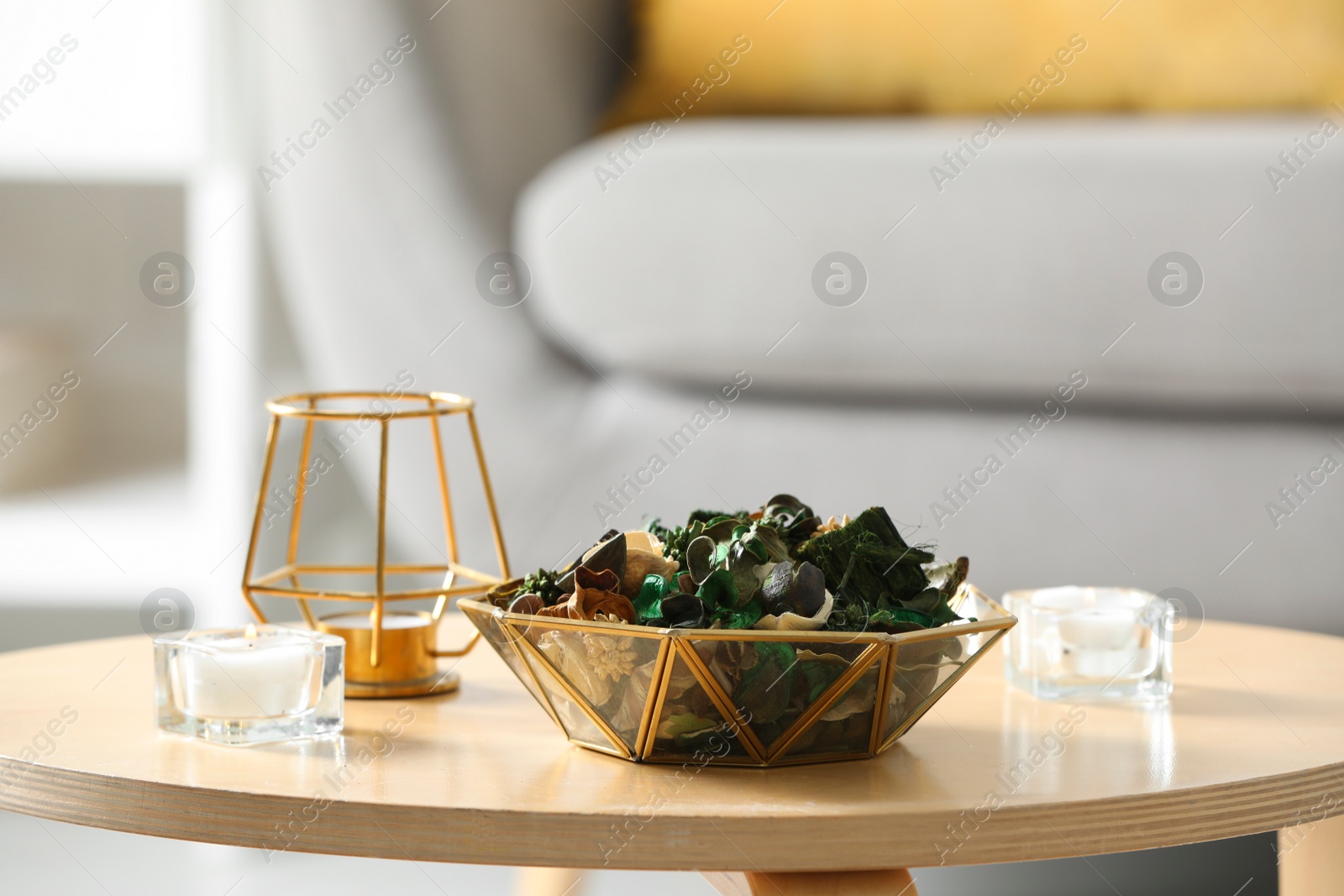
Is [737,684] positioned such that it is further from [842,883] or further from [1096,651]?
[1096,651]

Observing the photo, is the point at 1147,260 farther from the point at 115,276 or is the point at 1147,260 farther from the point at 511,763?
the point at 115,276

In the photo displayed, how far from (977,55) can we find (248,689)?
4.38ft

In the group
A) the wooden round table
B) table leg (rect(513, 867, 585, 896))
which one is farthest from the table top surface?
table leg (rect(513, 867, 585, 896))

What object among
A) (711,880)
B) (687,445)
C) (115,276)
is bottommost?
(711,880)

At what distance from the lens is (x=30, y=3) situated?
87.7 inches

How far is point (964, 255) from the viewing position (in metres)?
1.43

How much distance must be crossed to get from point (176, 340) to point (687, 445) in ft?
3.69

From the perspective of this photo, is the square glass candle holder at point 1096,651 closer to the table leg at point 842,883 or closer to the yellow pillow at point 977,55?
the table leg at point 842,883

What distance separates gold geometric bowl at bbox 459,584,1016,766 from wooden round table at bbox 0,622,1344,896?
0.01 metres

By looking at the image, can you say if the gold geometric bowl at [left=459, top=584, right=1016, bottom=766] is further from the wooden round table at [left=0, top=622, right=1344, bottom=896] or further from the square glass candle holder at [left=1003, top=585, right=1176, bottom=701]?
the square glass candle holder at [left=1003, top=585, right=1176, bottom=701]

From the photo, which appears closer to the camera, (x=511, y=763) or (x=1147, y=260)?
(x=511, y=763)

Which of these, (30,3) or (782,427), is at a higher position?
(30,3)

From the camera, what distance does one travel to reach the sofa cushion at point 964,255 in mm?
1345

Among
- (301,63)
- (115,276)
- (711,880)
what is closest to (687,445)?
(301,63)
